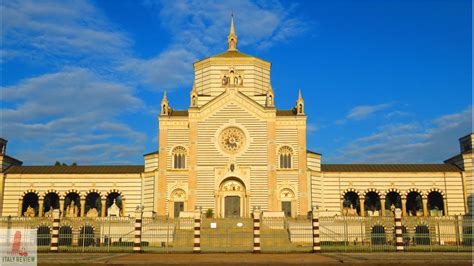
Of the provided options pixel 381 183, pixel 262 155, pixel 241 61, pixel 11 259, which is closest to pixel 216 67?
pixel 241 61

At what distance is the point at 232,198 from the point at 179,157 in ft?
21.1

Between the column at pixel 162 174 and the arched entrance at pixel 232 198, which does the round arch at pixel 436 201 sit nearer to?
the arched entrance at pixel 232 198

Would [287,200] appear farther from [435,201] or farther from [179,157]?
[435,201]

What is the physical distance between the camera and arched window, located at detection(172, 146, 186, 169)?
161 feet

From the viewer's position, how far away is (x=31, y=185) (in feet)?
167

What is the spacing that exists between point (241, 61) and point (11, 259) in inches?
1452

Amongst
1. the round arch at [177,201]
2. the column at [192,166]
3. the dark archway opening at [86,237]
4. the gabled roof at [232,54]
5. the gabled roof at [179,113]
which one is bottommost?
the dark archway opening at [86,237]

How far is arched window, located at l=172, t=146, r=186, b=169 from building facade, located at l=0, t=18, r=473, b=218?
96 mm

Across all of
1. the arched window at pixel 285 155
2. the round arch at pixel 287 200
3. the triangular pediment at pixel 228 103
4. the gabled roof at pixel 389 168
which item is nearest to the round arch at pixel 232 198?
the round arch at pixel 287 200

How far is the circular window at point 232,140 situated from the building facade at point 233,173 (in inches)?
3.7

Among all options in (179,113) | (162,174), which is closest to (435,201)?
(179,113)

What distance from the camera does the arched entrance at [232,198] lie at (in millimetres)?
47875

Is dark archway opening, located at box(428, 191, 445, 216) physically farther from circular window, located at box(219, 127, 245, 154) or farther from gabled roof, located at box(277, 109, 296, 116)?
circular window, located at box(219, 127, 245, 154)

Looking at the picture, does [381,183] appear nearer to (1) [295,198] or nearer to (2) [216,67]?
(1) [295,198]
